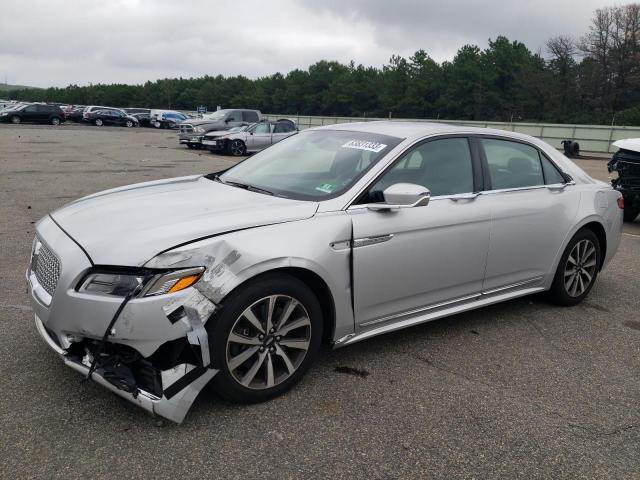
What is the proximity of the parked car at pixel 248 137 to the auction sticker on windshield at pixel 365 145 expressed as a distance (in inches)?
665

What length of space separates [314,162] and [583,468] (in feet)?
8.28

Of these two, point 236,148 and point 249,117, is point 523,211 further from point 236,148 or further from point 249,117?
point 249,117

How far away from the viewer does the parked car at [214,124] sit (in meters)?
24.2

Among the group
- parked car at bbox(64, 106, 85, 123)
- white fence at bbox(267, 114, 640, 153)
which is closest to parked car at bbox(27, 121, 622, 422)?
white fence at bbox(267, 114, 640, 153)

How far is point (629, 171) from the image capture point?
29.3 feet

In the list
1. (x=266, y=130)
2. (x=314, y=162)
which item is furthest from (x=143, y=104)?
(x=314, y=162)

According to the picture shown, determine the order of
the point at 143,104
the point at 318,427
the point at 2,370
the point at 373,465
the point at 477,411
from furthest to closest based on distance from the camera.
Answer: the point at 143,104, the point at 2,370, the point at 477,411, the point at 318,427, the point at 373,465

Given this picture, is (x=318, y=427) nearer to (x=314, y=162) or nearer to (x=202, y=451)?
(x=202, y=451)

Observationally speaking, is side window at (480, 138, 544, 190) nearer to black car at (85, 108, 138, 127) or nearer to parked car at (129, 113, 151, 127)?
black car at (85, 108, 138, 127)

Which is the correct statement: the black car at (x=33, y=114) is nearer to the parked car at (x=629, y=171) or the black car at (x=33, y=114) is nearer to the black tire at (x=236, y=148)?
the black tire at (x=236, y=148)

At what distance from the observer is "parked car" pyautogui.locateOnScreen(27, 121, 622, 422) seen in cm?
279

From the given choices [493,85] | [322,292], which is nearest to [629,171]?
[322,292]

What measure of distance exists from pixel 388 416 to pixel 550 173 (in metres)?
2.84

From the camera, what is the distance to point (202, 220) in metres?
3.09
